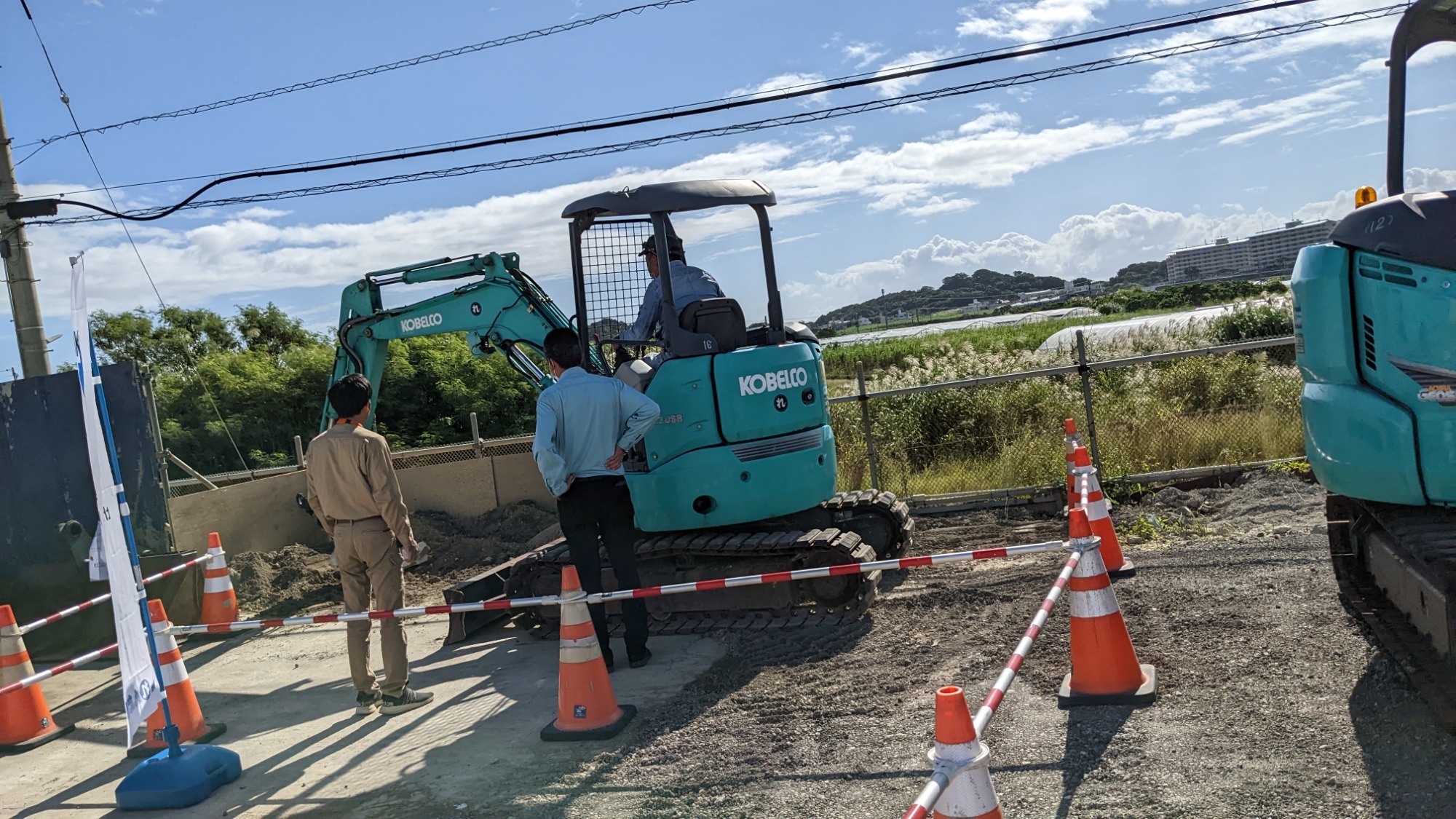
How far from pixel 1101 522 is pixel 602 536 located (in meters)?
3.40

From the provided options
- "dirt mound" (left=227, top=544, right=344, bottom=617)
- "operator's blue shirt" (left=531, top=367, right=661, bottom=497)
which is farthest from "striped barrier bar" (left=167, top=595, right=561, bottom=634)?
"dirt mound" (left=227, top=544, right=344, bottom=617)

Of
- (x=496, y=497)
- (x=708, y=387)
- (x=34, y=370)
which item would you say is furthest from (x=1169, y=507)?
(x=34, y=370)

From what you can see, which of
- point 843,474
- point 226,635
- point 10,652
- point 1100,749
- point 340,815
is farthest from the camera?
point 843,474

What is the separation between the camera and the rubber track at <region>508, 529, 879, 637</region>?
7348mm

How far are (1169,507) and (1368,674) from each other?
5.24 metres

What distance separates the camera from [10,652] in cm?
714

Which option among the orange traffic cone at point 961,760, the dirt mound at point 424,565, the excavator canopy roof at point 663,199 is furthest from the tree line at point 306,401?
the orange traffic cone at point 961,760

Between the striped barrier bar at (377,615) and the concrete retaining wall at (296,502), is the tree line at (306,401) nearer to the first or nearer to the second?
the concrete retaining wall at (296,502)

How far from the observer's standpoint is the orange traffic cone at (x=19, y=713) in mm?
6680

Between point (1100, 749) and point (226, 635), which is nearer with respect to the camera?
point (1100, 749)

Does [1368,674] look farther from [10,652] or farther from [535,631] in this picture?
[10,652]

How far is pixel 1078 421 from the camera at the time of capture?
1337 cm

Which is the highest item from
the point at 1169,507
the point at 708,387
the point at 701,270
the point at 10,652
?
the point at 701,270

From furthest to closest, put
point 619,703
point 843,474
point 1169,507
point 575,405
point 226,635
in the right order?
1. point 843,474
2. point 1169,507
3. point 226,635
4. point 575,405
5. point 619,703
